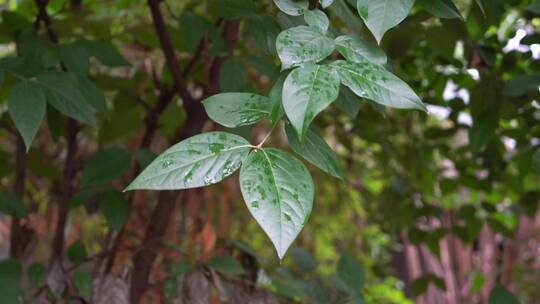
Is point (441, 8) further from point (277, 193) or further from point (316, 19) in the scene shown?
point (277, 193)

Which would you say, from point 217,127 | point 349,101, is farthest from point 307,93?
point 217,127

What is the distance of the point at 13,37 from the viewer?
47.2 inches

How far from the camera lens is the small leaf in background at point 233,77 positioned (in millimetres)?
1043

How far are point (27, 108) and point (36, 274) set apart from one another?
39 centimetres

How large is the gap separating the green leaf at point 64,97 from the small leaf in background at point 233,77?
0.22 meters

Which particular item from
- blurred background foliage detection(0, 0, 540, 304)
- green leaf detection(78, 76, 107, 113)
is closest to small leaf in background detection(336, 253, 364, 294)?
blurred background foliage detection(0, 0, 540, 304)

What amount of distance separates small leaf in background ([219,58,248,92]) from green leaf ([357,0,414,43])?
0.44m

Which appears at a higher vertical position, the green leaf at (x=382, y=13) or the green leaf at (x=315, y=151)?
the green leaf at (x=382, y=13)

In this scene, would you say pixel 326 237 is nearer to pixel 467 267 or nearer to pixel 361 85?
pixel 467 267

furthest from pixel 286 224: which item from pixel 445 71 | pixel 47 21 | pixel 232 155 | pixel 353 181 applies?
pixel 353 181

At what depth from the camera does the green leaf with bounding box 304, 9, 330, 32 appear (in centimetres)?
64

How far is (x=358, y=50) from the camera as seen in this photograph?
636mm

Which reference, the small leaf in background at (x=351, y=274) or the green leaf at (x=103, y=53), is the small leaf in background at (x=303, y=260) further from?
the green leaf at (x=103, y=53)

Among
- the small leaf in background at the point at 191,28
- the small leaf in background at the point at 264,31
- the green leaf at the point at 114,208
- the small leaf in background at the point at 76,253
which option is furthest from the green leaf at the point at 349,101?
the small leaf in background at the point at 76,253
